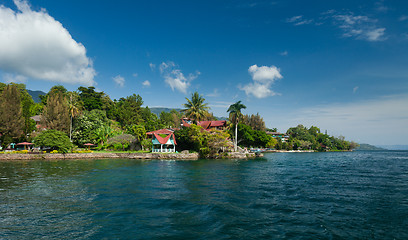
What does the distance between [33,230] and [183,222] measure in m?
6.88

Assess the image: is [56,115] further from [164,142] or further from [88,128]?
[164,142]

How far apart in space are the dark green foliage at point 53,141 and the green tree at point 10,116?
747cm

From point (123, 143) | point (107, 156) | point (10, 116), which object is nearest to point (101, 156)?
point (107, 156)

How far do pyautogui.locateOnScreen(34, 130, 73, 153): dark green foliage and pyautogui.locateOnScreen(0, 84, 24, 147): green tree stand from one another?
7472 millimetres

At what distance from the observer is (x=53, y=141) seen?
4941 centimetres

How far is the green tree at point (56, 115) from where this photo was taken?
57.4 metres

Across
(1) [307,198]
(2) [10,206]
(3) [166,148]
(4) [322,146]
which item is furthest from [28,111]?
(4) [322,146]

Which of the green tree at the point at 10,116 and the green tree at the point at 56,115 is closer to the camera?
the green tree at the point at 10,116

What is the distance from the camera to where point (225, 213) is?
40.4 ft

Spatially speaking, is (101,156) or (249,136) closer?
(101,156)

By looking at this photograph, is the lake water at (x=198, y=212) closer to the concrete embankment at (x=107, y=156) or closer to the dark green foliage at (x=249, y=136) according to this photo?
the concrete embankment at (x=107, y=156)

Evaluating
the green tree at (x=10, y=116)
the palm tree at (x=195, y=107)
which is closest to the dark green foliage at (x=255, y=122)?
the palm tree at (x=195, y=107)

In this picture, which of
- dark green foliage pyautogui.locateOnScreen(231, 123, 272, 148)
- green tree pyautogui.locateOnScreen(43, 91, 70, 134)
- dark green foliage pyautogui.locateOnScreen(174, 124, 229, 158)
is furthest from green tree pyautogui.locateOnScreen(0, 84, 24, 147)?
dark green foliage pyautogui.locateOnScreen(231, 123, 272, 148)

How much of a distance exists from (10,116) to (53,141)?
1294cm
